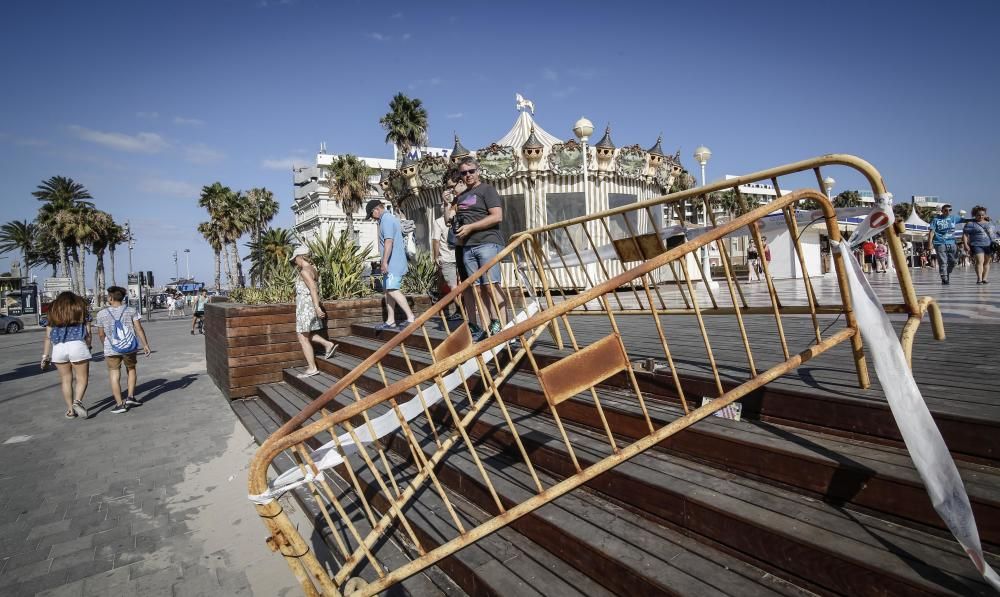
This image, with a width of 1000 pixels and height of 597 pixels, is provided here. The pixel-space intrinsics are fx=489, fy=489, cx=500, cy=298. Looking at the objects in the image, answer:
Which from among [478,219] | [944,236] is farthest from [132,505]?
[944,236]

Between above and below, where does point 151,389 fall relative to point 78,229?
below

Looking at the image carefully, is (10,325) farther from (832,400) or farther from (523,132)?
(832,400)

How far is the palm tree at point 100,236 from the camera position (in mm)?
48406

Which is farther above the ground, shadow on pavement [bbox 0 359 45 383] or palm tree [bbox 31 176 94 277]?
palm tree [bbox 31 176 94 277]

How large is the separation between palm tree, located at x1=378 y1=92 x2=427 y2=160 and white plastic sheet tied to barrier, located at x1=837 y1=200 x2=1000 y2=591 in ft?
123

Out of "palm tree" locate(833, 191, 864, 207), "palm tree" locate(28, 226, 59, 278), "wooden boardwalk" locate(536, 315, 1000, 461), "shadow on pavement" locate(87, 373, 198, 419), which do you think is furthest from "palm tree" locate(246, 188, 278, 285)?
"palm tree" locate(833, 191, 864, 207)

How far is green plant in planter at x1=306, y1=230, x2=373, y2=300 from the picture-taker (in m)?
8.80

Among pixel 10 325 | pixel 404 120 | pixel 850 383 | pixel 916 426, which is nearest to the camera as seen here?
pixel 916 426

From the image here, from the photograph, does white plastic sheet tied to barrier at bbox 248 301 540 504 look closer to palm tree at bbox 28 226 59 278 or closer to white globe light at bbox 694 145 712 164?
white globe light at bbox 694 145 712 164

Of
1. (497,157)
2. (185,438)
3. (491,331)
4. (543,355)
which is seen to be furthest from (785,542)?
(497,157)

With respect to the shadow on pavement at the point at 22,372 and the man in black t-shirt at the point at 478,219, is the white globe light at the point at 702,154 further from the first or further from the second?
the shadow on pavement at the point at 22,372

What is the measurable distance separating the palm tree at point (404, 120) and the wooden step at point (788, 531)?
37303 mm

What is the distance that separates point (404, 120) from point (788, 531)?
3928 cm

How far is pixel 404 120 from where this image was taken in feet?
123
